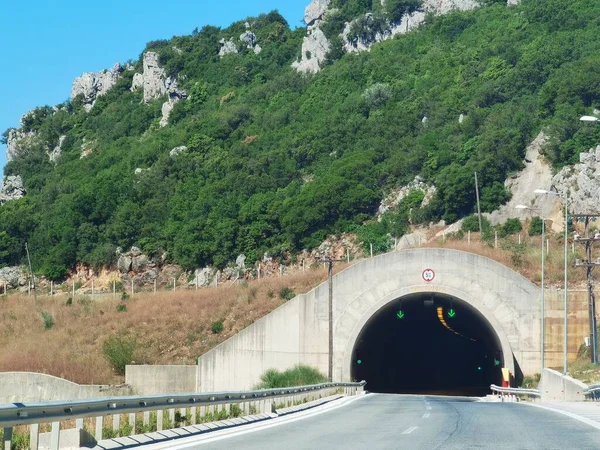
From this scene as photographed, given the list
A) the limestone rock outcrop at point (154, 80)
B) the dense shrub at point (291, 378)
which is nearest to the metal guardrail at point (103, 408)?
the dense shrub at point (291, 378)

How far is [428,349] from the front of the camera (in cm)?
8044

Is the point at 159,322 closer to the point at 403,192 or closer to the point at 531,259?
→ the point at 531,259

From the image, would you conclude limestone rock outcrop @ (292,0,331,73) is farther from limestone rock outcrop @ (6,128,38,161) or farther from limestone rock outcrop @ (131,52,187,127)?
limestone rock outcrop @ (6,128,38,161)

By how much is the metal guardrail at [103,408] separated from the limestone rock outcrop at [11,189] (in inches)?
4490

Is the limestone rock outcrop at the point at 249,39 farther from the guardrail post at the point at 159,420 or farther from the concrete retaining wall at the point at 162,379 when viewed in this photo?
the guardrail post at the point at 159,420

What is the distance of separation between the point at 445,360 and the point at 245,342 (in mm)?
27077

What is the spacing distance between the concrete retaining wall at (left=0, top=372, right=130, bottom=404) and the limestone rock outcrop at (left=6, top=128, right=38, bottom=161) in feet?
318

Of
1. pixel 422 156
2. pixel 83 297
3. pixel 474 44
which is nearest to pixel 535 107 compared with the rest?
pixel 422 156

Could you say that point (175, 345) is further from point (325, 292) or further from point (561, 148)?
point (561, 148)

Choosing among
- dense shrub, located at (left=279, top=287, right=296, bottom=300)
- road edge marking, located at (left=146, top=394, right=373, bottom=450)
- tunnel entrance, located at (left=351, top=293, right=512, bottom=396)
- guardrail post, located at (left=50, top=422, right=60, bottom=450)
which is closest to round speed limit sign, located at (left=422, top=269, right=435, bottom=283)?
tunnel entrance, located at (left=351, top=293, right=512, bottom=396)

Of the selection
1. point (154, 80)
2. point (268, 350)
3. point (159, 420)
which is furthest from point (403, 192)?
point (159, 420)

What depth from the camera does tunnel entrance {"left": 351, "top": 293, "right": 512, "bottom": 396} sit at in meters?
62.5

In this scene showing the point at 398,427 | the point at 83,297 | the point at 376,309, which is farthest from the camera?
the point at 83,297

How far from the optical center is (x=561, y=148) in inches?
3457
